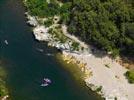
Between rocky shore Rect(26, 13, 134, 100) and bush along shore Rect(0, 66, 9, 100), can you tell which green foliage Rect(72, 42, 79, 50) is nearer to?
rocky shore Rect(26, 13, 134, 100)

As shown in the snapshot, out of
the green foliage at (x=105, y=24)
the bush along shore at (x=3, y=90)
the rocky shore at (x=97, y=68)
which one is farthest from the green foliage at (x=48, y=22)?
the bush along shore at (x=3, y=90)

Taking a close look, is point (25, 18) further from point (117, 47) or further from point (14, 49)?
point (117, 47)

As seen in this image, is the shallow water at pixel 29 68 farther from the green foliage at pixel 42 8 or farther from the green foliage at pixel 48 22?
the green foliage at pixel 48 22

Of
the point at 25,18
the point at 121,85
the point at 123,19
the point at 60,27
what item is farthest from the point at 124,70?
the point at 25,18

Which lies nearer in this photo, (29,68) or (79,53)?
(29,68)

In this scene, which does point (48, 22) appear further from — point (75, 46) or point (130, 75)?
point (130, 75)

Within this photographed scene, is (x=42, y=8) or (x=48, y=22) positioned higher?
(x=42, y=8)

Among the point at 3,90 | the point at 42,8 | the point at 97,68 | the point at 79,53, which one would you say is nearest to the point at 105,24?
the point at 79,53
